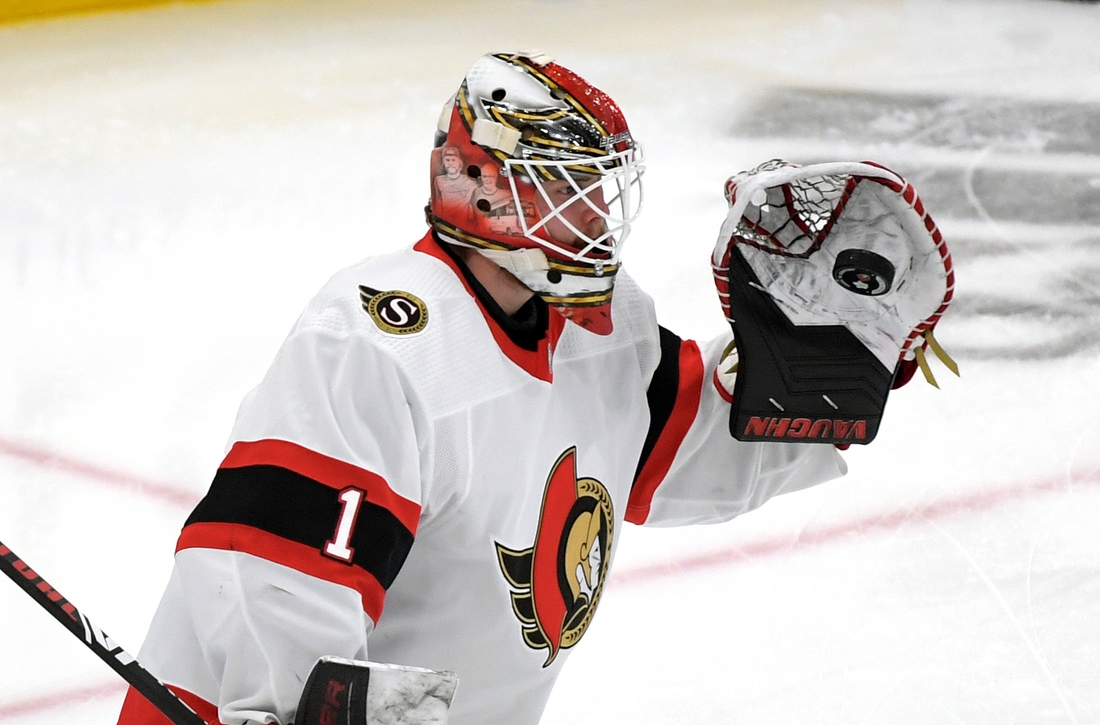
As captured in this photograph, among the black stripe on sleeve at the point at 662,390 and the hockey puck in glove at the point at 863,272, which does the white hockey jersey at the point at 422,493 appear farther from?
the hockey puck in glove at the point at 863,272

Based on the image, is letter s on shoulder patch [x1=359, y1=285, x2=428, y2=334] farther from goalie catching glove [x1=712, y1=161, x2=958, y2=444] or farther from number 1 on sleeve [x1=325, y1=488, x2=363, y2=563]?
goalie catching glove [x1=712, y1=161, x2=958, y2=444]

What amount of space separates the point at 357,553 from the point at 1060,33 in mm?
4812

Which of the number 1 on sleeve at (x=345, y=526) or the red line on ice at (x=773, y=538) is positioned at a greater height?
the number 1 on sleeve at (x=345, y=526)

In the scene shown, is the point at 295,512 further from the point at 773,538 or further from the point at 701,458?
the point at 773,538

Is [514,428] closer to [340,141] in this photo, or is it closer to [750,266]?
[750,266]

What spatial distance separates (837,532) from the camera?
9.32 feet

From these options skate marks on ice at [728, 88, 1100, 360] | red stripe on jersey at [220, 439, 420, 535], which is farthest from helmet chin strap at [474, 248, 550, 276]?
skate marks on ice at [728, 88, 1100, 360]

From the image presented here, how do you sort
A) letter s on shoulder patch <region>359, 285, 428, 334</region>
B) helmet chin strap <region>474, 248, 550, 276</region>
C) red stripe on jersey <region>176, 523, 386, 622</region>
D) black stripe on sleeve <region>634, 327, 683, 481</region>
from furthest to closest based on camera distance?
black stripe on sleeve <region>634, 327, 683, 481</region>
helmet chin strap <region>474, 248, 550, 276</region>
letter s on shoulder patch <region>359, 285, 428, 334</region>
red stripe on jersey <region>176, 523, 386, 622</region>

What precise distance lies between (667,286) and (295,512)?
233 centimetres

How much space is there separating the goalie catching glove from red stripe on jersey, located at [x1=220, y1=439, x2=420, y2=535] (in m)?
0.61

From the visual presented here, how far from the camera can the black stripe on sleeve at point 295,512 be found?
145cm

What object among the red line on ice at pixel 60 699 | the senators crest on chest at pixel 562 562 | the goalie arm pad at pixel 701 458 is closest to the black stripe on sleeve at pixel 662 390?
the goalie arm pad at pixel 701 458

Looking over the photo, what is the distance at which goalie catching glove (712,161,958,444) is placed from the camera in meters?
1.87

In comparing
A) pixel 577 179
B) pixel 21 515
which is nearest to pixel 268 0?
pixel 21 515
